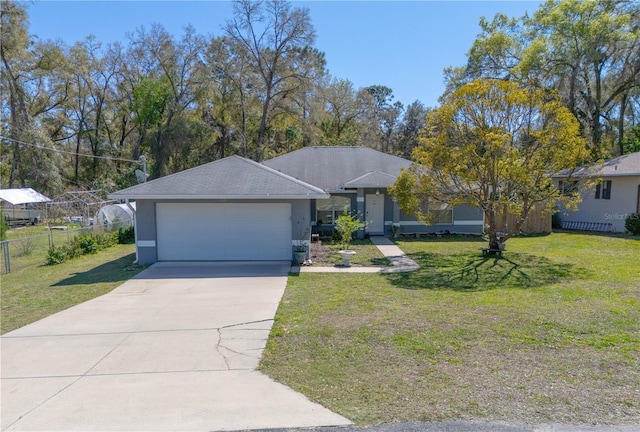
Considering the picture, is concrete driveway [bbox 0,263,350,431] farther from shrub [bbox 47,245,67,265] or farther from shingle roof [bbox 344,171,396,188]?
shingle roof [bbox 344,171,396,188]

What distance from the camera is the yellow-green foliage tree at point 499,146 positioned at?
11.9 meters

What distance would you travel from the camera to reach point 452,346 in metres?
5.64

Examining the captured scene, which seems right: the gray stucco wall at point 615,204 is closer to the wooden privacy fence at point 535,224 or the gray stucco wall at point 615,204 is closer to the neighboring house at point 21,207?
the wooden privacy fence at point 535,224

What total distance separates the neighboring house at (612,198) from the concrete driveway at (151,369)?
1700 cm

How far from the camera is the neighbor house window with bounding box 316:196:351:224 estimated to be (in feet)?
61.5

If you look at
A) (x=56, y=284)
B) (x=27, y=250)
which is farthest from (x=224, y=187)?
(x=27, y=250)

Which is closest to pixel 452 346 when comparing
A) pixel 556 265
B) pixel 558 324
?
pixel 558 324

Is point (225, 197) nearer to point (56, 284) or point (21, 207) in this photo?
point (56, 284)

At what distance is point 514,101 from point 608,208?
12.3 meters

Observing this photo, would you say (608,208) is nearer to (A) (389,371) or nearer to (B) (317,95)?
(A) (389,371)

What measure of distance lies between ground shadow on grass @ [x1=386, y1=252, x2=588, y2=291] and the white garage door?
13.7ft

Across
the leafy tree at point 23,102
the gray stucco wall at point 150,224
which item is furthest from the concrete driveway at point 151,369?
the leafy tree at point 23,102

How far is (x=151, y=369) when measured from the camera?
516 cm

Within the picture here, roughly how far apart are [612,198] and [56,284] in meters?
24.2
